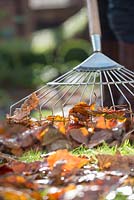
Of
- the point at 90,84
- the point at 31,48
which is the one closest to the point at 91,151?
the point at 90,84

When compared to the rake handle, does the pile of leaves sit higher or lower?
lower

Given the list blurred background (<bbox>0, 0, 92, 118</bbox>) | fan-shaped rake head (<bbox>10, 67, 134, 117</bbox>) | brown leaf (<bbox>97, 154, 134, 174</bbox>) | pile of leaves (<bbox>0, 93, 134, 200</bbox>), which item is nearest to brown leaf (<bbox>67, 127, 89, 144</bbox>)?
pile of leaves (<bbox>0, 93, 134, 200</bbox>)

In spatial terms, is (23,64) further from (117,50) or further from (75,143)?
(75,143)

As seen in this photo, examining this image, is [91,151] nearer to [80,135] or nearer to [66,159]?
[80,135]

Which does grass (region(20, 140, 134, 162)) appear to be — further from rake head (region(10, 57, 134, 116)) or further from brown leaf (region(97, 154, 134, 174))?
brown leaf (region(97, 154, 134, 174))

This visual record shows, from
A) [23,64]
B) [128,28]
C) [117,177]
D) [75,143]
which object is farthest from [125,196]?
[23,64]

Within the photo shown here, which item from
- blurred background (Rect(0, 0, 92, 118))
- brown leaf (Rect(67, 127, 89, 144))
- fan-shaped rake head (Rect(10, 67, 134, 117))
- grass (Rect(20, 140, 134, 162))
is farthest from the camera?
blurred background (Rect(0, 0, 92, 118))
